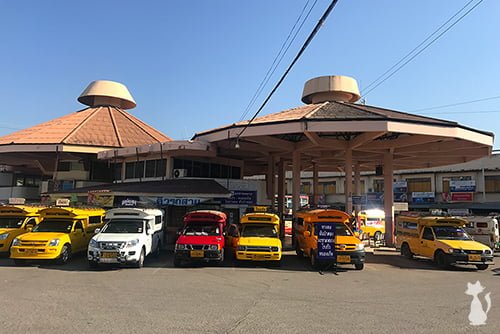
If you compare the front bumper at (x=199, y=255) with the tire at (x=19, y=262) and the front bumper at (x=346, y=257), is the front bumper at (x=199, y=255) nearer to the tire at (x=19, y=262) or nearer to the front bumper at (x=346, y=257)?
the front bumper at (x=346, y=257)

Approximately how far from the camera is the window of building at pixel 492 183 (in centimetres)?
4238

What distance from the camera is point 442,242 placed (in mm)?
15766

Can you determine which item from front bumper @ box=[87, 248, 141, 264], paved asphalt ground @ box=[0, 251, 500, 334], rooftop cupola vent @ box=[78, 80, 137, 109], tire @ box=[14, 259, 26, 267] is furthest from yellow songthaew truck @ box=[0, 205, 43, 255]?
rooftop cupola vent @ box=[78, 80, 137, 109]

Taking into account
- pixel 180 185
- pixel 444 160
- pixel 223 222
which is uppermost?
pixel 444 160

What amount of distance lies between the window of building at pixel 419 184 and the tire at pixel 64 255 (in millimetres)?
44496

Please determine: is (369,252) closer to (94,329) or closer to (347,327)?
(347,327)

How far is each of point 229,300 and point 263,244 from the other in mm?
5572

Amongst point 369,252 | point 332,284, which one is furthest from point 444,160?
point 332,284

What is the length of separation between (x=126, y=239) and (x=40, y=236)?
3564 millimetres

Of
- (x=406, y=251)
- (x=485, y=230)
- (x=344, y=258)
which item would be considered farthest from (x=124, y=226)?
(x=485, y=230)

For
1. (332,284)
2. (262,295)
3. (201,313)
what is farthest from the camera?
(332,284)

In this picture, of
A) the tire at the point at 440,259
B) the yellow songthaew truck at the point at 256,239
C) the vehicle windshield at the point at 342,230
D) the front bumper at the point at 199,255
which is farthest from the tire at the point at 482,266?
the front bumper at the point at 199,255

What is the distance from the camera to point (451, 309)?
8.43m

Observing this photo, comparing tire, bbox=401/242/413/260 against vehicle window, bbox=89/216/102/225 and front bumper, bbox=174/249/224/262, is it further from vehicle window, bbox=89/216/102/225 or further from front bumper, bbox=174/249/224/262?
vehicle window, bbox=89/216/102/225
